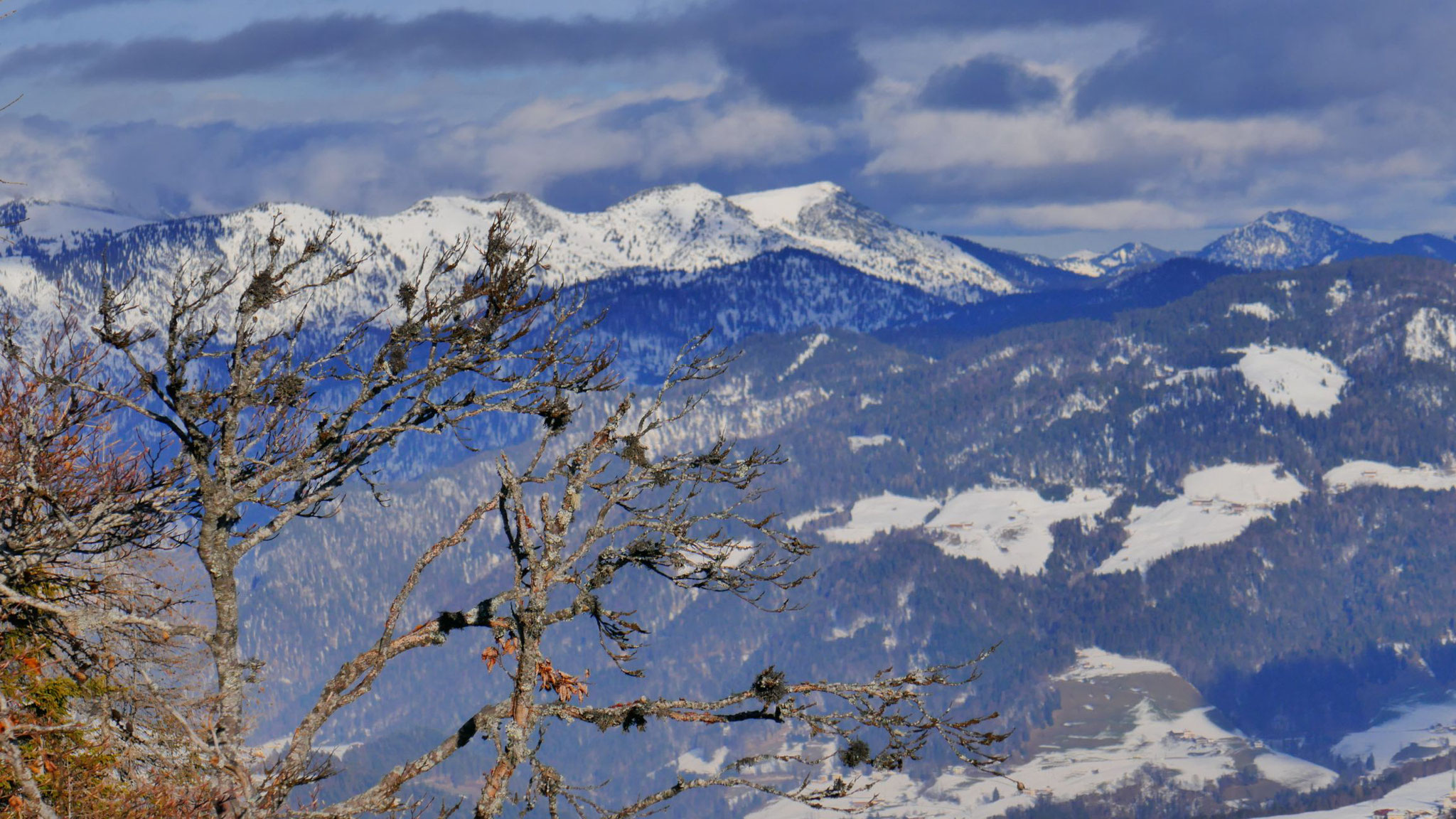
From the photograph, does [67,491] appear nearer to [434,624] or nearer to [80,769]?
[80,769]

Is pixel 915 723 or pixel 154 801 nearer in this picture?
pixel 915 723

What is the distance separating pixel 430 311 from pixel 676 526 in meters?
4.15

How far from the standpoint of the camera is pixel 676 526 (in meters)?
15.7

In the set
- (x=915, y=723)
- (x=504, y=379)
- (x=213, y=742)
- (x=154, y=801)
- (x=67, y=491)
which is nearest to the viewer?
(x=915, y=723)

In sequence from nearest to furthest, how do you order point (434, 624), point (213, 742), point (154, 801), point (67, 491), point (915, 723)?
point (915, 723) → point (213, 742) → point (434, 624) → point (154, 801) → point (67, 491)

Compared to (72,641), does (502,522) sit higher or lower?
higher

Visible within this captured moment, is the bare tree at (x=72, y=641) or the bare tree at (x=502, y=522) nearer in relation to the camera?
the bare tree at (x=502, y=522)

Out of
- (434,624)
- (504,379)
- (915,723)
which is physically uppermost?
(504,379)

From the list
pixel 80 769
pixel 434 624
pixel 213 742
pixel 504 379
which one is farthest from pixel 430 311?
pixel 80 769

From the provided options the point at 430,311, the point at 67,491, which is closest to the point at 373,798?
the point at 430,311

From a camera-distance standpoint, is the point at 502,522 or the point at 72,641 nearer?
the point at 502,522

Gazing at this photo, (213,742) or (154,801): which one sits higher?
(213,742)

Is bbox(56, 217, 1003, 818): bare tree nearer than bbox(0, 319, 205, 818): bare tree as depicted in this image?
Yes

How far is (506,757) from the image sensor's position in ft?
46.8
